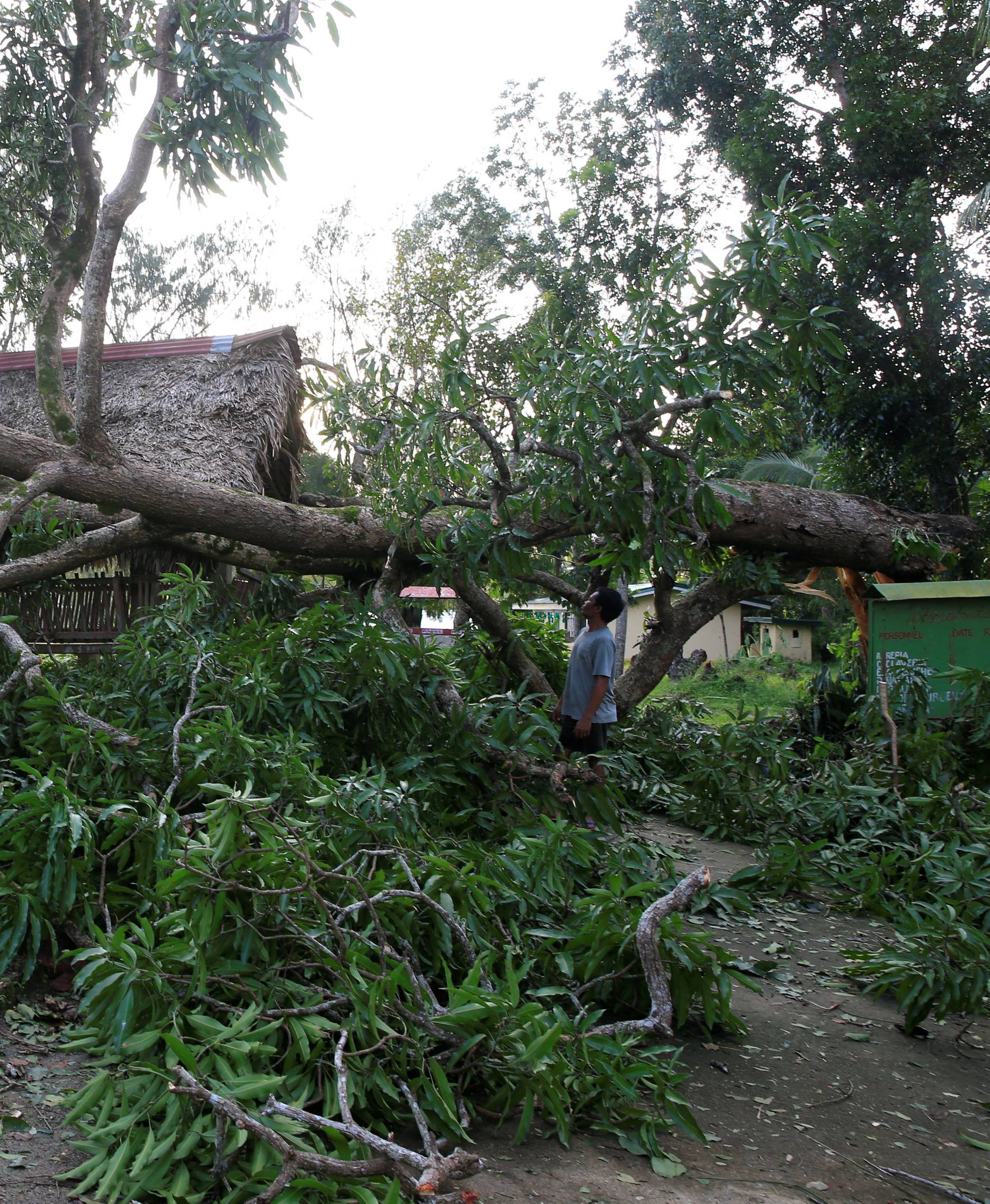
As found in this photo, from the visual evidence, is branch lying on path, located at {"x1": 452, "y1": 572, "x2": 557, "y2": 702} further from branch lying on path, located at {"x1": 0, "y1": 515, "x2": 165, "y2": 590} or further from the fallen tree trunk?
branch lying on path, located at {"x1": 0, "y1": 515, "x2": 165, "y2": 590}

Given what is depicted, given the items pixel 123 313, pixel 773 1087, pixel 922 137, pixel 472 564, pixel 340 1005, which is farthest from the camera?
pixel 123 313

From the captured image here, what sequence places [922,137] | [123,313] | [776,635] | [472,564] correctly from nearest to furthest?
[472,564] < [922,137] < [776,635] < [123,313]

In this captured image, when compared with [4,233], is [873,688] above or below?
below

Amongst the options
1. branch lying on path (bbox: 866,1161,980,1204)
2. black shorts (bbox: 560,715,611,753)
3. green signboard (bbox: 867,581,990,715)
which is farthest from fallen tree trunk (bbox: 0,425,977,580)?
branch lying on path (bbox: 866,1161,980,1204)

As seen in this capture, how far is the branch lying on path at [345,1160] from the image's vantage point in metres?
1.84

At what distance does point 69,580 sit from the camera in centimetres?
641

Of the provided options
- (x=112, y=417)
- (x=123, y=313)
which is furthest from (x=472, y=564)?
(x=123, y=313)

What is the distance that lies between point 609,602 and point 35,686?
298 cm

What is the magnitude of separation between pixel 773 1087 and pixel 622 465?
279 cm

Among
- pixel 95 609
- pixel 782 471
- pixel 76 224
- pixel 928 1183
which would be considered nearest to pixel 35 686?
pixel 95 609

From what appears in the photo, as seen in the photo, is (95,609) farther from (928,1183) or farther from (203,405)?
(928,1183)

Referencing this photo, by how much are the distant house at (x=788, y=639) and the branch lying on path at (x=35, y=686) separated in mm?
18685

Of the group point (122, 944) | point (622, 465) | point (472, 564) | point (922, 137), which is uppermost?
point (922, 137)

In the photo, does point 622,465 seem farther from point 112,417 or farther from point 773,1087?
point 112,417
